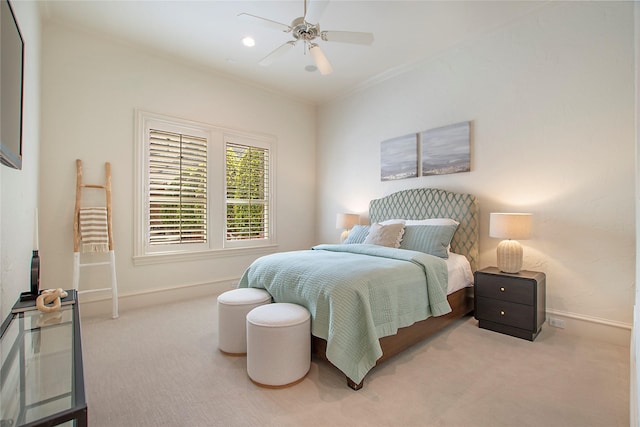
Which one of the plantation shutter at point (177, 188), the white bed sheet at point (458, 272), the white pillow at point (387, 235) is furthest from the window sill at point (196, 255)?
the white bed sheet at point (458, 272)

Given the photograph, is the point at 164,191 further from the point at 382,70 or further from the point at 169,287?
the point at 382,70

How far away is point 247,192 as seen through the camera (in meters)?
4.61

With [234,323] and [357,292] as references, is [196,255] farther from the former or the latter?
[357,292]

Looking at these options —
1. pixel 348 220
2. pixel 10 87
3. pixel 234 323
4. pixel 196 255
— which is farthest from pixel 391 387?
pixel 196 255

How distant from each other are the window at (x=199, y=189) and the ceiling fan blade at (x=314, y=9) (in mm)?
2402

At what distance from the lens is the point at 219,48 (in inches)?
143

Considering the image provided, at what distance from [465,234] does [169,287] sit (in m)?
3.66

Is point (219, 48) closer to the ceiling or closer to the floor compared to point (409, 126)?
closer to the ceiling

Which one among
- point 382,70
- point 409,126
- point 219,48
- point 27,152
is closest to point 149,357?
point 27,152

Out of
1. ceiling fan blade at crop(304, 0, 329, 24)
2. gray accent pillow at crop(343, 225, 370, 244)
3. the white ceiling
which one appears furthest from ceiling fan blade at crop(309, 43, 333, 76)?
gray accent pillow at crop(343, 225, 370, 244)

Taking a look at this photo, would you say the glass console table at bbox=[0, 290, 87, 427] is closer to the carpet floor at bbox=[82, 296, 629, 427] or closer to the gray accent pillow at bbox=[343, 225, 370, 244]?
the carpet floor at bbox=[82, 296, 629, 427]

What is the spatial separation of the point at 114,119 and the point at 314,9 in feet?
8.84

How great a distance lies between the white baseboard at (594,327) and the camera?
2.51m

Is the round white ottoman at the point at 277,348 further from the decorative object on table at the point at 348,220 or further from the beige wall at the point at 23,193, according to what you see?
the decorative object on table at the point at 348,220
